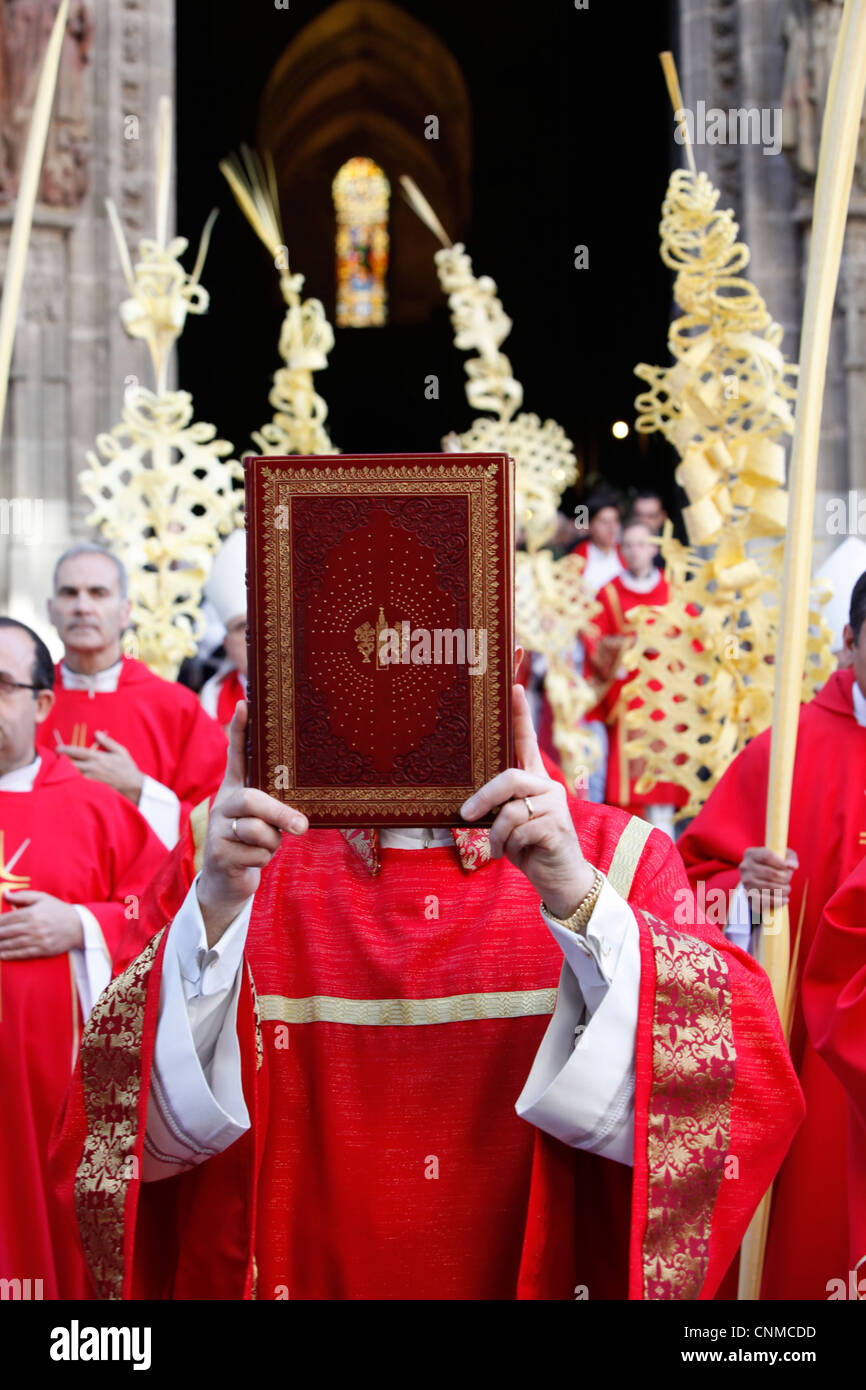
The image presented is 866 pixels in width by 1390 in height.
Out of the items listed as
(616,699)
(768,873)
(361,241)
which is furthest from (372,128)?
(768,873)

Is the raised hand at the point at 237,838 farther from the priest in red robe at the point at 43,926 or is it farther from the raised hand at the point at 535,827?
the priest in red robe at the point at 43,926

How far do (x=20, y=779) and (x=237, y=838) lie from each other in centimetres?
220

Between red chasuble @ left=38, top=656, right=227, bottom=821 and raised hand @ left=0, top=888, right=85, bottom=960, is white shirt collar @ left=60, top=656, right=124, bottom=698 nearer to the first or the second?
red chasuble @ left=38, top=656, right=227, bottom=821

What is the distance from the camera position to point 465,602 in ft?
6.82

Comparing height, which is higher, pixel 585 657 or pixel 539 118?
pixel 539 118

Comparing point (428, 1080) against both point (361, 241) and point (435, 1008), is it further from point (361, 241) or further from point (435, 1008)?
point (361, 241)

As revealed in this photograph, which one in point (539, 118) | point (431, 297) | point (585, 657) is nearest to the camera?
point (585, 657)

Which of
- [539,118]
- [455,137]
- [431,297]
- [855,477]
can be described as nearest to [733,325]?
[855,477]

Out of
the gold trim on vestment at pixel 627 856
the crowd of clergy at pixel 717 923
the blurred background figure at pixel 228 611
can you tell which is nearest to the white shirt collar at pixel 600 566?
the blurred background figure at pixel 228 611

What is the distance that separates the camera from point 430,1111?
2.38m

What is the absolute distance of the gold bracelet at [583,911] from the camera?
2.12 meters

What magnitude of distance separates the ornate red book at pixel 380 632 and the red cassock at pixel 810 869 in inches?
68.3
